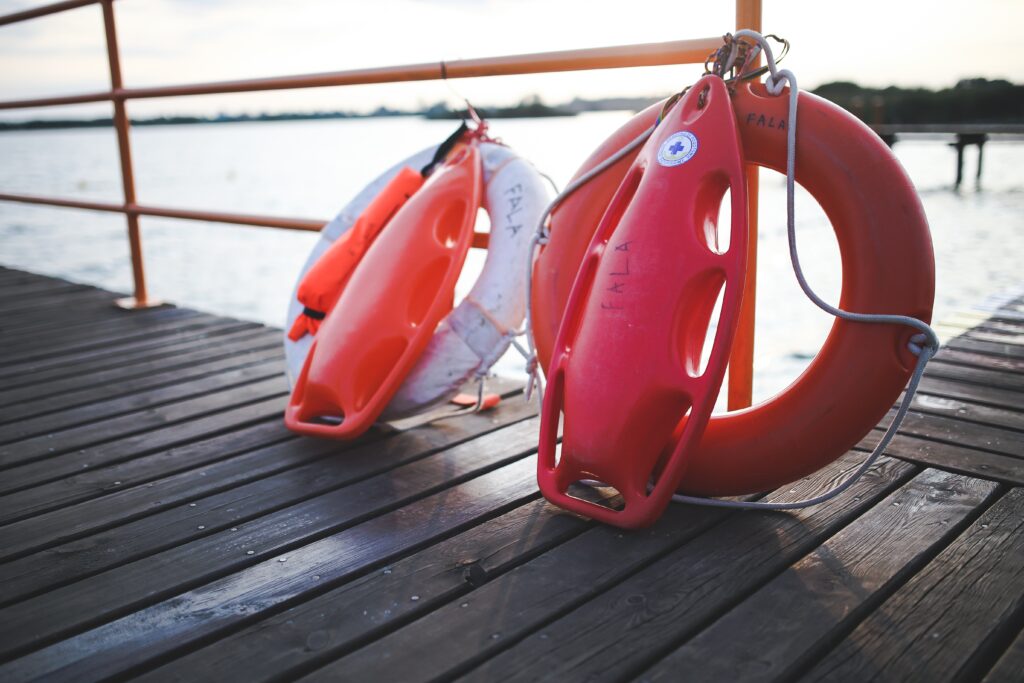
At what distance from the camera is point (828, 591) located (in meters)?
0.95

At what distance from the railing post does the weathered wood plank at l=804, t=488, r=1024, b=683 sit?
2403 millimetres

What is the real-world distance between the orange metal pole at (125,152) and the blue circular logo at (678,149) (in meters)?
1.95

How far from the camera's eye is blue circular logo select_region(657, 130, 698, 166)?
116 cm

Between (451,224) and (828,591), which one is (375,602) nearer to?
(828,591)

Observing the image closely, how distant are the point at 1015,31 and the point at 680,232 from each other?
327 cm

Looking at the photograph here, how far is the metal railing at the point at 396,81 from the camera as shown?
4.77ft

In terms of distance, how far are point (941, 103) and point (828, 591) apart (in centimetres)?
2237

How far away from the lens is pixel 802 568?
1009 millimetres

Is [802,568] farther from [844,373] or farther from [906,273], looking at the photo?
[906,273]

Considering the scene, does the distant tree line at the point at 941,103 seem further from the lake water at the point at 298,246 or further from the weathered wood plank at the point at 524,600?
the weathered wood plank at the point at 524,600

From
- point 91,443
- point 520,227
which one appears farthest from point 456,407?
point 91,443

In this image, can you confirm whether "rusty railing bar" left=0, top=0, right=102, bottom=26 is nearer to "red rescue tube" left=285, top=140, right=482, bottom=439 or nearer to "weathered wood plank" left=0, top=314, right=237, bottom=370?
"weathered wood plank" left=0, top=314, right=237, bottom=370

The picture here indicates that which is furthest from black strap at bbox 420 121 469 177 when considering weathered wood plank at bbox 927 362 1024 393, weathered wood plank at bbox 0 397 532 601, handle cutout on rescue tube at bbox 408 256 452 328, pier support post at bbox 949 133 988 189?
pier support post at bbox 949 133 988 189

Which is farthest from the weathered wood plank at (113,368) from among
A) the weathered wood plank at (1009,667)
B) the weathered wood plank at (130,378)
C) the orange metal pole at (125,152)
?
the weathered wood plank at (1009,667)
